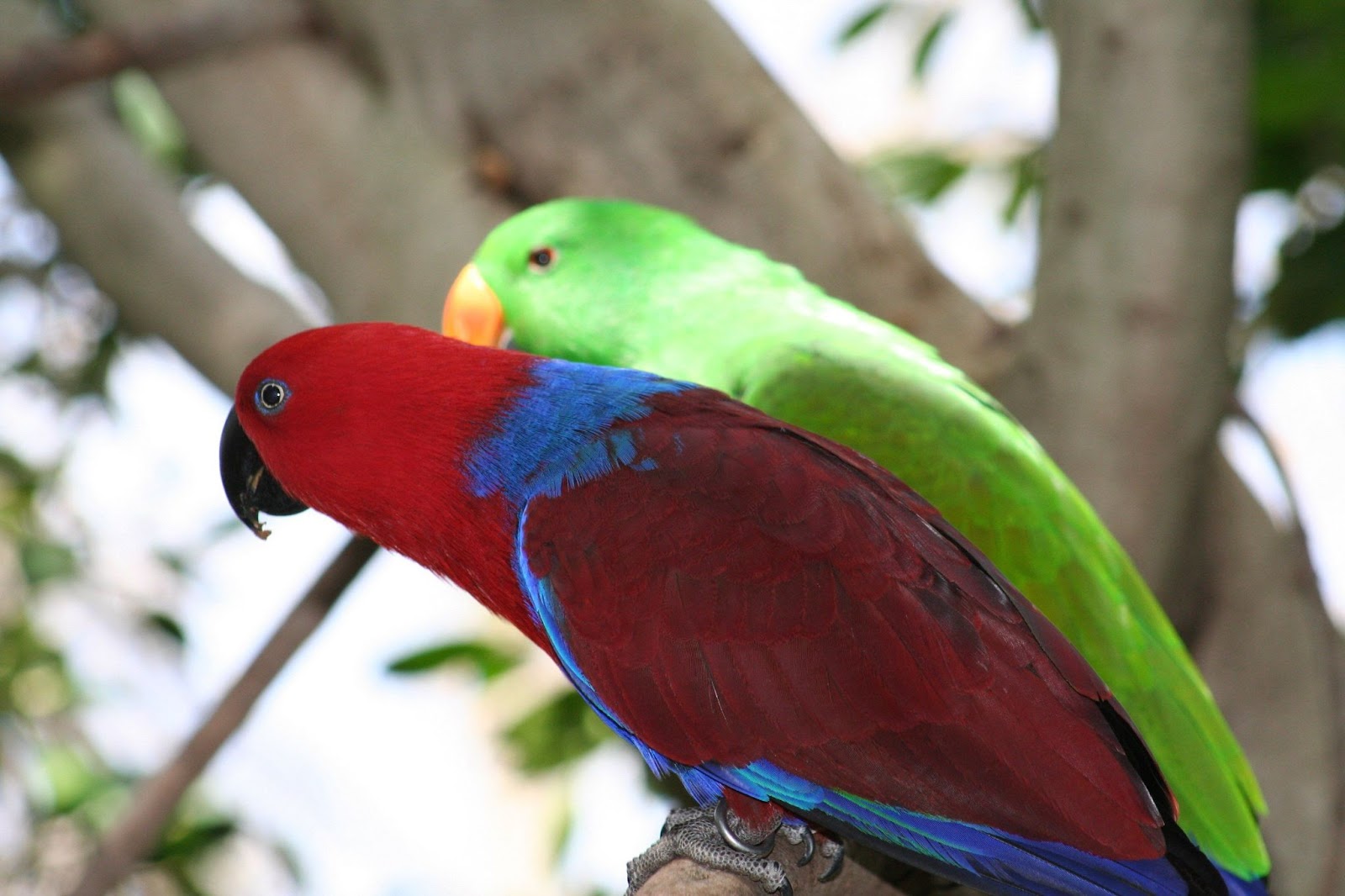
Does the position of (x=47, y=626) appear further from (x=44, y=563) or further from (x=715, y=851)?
(x=715, y=851)

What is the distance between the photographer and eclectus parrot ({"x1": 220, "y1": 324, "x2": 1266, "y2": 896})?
1.04m

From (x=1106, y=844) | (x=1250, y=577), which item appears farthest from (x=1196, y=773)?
(x=1250, y=577)

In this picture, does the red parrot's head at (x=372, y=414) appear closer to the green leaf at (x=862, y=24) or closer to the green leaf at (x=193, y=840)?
the green leaf at (x=193, y=840)

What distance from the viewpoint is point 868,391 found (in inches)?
57.4

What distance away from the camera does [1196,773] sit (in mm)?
1310

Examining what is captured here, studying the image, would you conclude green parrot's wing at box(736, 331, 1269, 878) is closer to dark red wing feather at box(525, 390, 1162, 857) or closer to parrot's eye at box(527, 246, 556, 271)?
dark red wing feather at box(525, 390, 1162, 857)

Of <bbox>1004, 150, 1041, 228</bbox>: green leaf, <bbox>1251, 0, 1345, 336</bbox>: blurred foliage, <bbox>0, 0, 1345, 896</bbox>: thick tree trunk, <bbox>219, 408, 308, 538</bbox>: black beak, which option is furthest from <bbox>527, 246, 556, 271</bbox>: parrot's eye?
<bbox>1004, 150, 1041, 228</bbox>: green leaf

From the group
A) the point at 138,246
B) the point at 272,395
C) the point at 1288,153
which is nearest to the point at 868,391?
the point at 272,395

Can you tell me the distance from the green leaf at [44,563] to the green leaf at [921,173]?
1.67 metres

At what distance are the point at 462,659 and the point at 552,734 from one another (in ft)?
0.63

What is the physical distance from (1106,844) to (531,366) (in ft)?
2.10

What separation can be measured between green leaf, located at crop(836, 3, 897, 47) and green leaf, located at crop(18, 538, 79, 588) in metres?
1.66

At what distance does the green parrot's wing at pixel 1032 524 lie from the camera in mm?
1315

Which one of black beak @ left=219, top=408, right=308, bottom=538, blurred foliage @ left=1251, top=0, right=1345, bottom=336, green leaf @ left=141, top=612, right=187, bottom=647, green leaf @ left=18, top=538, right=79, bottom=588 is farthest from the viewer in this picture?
green leaf @ left=141, top=612, right=187, bottom=647
